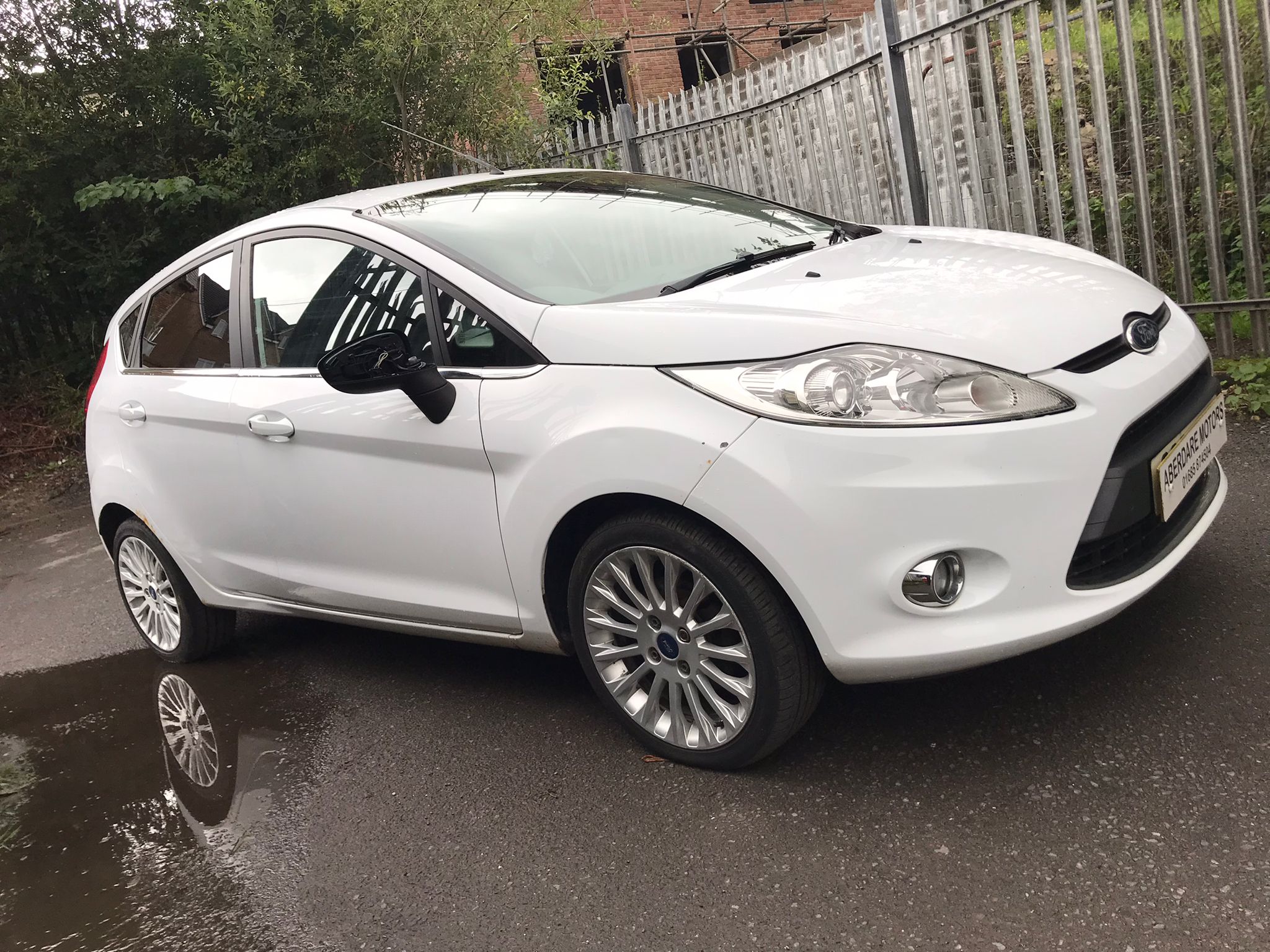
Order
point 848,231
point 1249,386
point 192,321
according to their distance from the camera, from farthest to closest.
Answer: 1. point 1249,386
2. point 192,321
3. point 848,231

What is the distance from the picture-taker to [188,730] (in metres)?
3.96

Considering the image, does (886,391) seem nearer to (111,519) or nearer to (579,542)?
(579,542)

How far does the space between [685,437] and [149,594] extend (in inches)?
118

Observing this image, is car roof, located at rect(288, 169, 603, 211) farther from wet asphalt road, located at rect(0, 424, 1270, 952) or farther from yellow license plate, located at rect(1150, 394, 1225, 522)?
yellow license plate, located at rect(1150, 394, 1225, 522)

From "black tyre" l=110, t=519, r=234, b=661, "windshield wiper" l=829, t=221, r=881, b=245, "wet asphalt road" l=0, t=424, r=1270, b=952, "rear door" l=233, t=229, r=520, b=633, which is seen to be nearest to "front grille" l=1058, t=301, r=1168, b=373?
"wet asphalt road" l=0, t=424, r=1270, b=952

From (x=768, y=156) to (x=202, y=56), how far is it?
5227mm

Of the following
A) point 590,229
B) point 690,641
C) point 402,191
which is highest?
point 402,191

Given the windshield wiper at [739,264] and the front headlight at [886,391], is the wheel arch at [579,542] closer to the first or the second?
the front headlight at [886,391]

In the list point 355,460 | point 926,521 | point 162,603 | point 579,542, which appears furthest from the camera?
point 162,603

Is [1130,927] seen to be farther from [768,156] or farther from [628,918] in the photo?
[768,156]

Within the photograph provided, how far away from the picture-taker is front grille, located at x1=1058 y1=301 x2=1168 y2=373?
103 inches

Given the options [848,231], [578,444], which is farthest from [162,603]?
[848,231]

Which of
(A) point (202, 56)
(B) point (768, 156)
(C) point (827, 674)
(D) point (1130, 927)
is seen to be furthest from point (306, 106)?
(D) point (1130, 927)

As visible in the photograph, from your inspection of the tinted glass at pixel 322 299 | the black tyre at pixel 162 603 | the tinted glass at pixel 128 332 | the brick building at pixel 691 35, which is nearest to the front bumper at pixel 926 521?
the tinted glass at pixel 322 299
